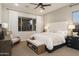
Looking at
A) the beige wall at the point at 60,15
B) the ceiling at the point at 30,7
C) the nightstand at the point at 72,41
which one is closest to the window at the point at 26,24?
the ceiling at the point at 30,7

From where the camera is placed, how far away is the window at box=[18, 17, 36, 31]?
7.20ft

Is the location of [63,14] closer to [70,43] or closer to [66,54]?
[70,43]

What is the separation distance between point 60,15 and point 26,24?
883 millimetres

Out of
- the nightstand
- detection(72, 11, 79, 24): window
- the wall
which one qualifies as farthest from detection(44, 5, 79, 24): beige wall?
the nightstand

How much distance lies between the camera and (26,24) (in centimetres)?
224

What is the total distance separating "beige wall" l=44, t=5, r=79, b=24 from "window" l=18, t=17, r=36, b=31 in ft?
1.11

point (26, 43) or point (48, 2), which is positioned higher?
point (48, 2)

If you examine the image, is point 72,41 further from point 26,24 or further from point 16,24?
point 16,24

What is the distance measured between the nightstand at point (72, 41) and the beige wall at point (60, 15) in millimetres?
445

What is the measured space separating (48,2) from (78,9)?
0.72 m

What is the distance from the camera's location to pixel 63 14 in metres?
2.23

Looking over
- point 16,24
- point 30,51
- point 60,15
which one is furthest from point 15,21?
point 60,15

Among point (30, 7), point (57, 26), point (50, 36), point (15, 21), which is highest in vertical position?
point (30, 7)

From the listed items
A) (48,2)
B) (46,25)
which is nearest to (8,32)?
(46,25)
